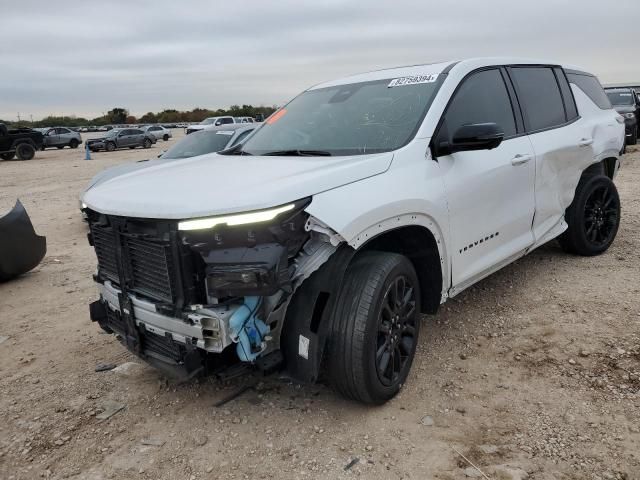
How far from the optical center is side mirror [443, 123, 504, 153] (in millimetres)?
3084

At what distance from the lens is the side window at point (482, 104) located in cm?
348

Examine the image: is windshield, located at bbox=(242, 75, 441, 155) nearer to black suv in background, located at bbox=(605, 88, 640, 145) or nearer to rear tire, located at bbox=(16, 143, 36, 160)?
black suv in background, located at bbox=(605, 88, 640, 145)

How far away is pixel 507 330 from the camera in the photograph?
3898 millimetres

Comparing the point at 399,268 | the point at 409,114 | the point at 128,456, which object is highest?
the point at 409,114

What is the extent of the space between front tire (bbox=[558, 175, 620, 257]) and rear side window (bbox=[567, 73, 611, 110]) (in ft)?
2.84

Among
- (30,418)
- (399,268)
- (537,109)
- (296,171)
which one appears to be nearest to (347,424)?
(399,268)

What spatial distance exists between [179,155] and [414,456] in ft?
22.3

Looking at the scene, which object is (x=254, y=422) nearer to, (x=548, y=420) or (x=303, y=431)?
(x=303, y=431)

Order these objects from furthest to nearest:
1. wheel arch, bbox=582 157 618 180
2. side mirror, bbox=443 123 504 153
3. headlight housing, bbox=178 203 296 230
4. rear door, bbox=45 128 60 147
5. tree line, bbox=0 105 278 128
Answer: tree line, bbox=0 105 278 128, rear door, bbox=45 128 60 147, wheel arch, bbox=582 157 618 180, side mirror, bbox=443 123 504 153, headlight housing, bbox=178 203 296 230

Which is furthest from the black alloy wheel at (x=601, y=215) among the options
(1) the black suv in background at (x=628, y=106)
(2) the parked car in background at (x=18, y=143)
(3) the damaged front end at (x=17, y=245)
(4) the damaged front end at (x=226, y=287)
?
(2) the parked car in background at (x=18, y=143)

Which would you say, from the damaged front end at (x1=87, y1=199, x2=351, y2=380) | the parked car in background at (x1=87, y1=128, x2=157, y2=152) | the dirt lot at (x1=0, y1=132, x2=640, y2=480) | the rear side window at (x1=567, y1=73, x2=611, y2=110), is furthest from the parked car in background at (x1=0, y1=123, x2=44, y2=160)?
the damaged front end at (x1=87, y1=199, x2=351, y2=380)

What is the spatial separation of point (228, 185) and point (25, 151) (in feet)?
91.1

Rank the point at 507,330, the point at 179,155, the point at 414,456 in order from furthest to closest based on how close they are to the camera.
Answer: the point at 179,155, the point at 507,330, the point at 414,456

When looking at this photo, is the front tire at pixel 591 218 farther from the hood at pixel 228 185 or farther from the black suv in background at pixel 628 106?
the black suv in background at pixel 628 106
